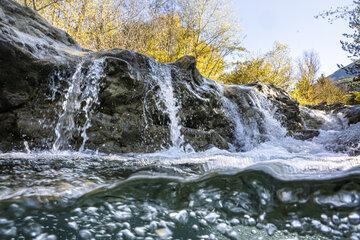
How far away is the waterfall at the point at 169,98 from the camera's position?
780 cm

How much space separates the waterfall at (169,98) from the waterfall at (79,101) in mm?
1371

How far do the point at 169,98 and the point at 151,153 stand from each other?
173 cm

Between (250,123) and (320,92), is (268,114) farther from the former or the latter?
(320,92)

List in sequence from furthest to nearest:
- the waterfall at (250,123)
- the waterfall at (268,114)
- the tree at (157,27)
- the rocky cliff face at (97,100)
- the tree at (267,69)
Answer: the tree at (267,69) < the tree at (157,27) < the waterfall at (268,114) < the waterfall at (250,123) < the rocky cliff face at (97,100)

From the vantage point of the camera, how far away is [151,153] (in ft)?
23.3

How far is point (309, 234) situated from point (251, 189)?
1.43 feet

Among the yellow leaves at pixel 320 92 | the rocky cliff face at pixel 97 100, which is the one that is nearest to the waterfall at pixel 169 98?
the rocky cliff face at pixel 97 100

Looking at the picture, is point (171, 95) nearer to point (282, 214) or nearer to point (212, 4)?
point (282, 214)

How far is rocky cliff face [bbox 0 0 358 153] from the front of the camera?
6.91m

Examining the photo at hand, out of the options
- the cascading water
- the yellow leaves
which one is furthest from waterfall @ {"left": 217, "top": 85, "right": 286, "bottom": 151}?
the yellow leaves

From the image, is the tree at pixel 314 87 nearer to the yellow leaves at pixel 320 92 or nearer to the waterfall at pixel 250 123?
the yellow leaves at pixel 320 92

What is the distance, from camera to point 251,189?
7.38 feet

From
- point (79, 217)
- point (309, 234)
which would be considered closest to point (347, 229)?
point (309, 234)

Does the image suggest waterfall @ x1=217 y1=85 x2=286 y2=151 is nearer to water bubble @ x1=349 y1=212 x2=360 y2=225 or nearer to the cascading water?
the cascading water
